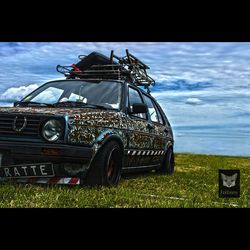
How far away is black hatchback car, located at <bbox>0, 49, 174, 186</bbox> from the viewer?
4484 mm

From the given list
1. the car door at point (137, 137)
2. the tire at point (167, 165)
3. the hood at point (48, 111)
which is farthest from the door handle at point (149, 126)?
the hood at point (48, 111)

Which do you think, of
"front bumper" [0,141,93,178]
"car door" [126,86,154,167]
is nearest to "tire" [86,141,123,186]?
"front bumper" [0,141,93,178]

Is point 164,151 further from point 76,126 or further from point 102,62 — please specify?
point 76,126

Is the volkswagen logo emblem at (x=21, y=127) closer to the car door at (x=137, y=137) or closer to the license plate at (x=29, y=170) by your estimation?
the license plate at (x=29, y=170)

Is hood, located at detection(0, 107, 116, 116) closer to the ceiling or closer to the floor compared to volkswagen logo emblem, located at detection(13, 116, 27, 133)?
closer to the ceiling

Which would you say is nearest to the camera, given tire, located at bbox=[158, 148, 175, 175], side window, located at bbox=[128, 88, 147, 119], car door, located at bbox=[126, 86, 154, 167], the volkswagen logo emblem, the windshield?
the volkswagen logo emblem

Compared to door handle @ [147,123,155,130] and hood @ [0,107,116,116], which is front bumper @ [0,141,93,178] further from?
door handle @ [147,123,155,130]

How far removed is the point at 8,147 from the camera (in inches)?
178

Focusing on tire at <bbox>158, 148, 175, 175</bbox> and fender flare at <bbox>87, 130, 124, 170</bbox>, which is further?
tire at <bbox>158, 148, 175, 175</bbox>

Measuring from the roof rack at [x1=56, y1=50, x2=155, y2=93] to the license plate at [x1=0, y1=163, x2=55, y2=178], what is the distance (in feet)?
10.0

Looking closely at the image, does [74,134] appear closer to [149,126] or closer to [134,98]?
[134,98]

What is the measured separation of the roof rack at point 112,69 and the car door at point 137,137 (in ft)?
2.99

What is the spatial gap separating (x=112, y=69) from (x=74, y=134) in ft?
11.5

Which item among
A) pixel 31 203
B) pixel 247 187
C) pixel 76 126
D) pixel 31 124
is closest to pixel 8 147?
pixel 31 124
